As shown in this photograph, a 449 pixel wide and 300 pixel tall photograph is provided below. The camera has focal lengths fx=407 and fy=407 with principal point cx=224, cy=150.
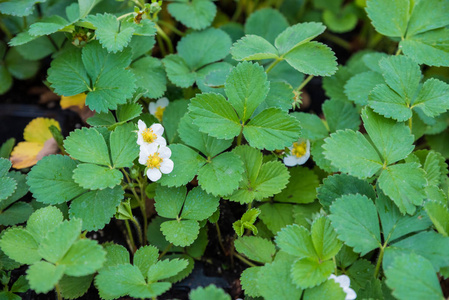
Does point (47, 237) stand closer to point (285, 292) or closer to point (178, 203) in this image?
point (178, 203)

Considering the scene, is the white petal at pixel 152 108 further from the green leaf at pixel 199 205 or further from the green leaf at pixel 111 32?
the green leaf at pixel 199 205

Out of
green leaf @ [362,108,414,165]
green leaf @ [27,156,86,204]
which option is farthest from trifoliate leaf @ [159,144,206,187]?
green leaf @ [362,108,414,165]

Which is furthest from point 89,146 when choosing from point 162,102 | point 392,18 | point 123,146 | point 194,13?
point 392,18

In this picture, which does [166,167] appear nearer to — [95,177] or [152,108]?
[95,177]

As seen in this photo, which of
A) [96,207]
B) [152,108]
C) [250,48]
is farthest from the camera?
[152,108]

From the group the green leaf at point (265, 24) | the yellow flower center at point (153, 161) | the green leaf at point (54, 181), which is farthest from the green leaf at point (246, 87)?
the green leaf at point (265, 24)
